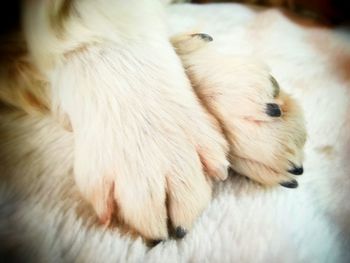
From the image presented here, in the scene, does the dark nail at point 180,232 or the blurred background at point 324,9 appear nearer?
the dark nail at point 180,232

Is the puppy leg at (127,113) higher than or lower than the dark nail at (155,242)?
higher

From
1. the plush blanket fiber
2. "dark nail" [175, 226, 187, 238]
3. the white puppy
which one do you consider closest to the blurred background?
the plush blanket fiber

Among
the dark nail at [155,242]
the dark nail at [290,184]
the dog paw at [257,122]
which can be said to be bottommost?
the dark nail at [290,184]

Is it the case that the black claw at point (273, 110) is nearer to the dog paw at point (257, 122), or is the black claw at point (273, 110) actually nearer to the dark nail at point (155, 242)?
the dog paw at point (257, 122)

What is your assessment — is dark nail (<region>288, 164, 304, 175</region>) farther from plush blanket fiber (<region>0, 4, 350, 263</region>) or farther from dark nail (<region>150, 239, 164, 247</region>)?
dark nail (<region>150, 239, 164, 247</region>)

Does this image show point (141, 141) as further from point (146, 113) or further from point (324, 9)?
point (324, 9)

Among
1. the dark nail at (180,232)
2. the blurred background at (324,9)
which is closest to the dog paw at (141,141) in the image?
the dark nail at (180,232)

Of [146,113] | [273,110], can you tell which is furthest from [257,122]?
[146,113]
